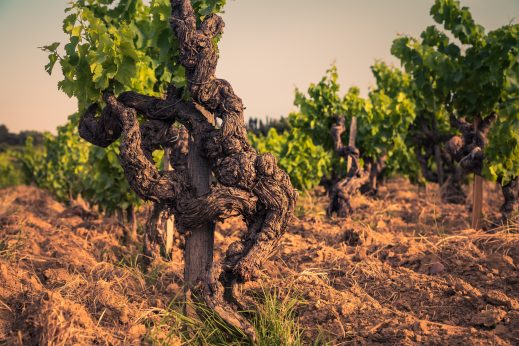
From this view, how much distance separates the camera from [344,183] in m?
10.8

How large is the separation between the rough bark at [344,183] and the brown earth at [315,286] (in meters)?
1.56

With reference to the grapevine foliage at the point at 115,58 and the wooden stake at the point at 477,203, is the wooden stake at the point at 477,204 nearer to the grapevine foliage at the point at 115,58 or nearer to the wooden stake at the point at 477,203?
the wooden stake at the point at 477,203

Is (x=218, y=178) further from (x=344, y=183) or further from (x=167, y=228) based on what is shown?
(x=344, y=183)

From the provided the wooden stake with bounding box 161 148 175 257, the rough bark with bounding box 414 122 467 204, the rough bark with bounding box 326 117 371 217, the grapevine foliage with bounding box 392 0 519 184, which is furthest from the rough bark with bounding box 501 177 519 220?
the wooden stake with bounding box 161 148 175 257

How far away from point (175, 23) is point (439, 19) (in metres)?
6.18

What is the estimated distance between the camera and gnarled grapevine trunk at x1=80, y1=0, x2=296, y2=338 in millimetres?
4682

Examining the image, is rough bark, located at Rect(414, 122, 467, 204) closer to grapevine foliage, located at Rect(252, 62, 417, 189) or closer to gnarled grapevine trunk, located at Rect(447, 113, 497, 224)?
grapevine foliage, located at Rect(252, 62, 417, 189)

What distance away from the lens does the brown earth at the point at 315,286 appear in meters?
4.60

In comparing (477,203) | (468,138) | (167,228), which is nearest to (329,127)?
(468,138)

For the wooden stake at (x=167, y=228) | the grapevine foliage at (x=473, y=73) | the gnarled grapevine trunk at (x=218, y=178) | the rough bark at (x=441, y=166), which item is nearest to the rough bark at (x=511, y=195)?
the grapevine foliage at (x=473, y=73)

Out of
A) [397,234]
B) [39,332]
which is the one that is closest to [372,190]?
[397,234]

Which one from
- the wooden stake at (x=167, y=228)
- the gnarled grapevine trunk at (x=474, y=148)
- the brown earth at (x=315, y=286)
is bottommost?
the brown earth at (x=315, y=286)

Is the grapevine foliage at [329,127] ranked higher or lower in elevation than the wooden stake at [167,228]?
higher

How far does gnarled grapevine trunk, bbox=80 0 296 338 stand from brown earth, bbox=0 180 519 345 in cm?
57
